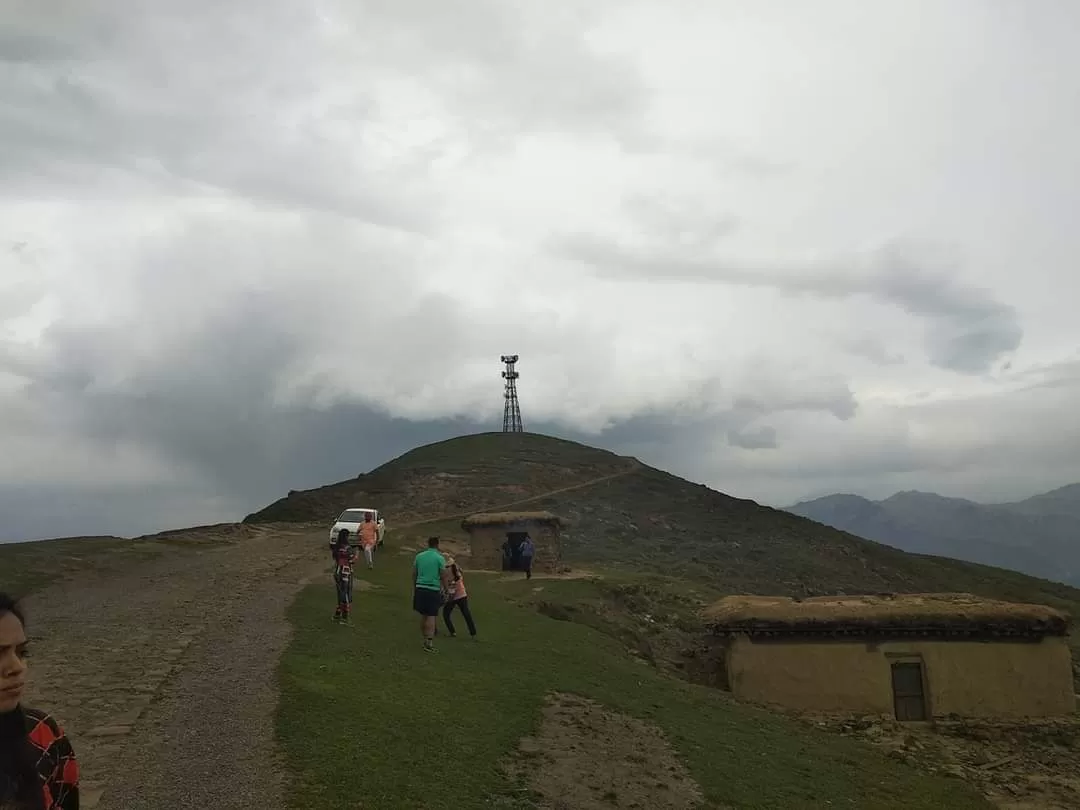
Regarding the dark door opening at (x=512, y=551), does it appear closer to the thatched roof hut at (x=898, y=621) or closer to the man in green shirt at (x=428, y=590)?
the thatched roof hut at (x=898, y=621)

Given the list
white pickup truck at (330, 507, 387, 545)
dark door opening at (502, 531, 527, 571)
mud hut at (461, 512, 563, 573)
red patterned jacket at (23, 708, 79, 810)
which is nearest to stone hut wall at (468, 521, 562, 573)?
mud hut at (461, 512, 563, 573)

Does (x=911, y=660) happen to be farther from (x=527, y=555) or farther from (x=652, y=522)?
(x=652, y=522)

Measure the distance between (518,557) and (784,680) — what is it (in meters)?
15.3

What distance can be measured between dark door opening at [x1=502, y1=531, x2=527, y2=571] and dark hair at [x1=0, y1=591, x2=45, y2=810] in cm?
3223

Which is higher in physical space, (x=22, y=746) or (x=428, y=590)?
(x=22, y=746)

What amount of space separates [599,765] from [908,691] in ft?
47.3

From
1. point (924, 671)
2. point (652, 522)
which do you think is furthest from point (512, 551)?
point (652, 522)

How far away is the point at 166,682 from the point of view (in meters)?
12.9

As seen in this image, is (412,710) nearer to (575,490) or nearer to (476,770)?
(476,770)

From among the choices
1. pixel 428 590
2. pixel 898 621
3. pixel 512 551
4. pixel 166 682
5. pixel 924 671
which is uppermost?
pixel 512 551

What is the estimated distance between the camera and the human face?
11.5 feet

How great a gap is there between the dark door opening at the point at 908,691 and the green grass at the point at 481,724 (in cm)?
543

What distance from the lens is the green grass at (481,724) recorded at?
9.84m

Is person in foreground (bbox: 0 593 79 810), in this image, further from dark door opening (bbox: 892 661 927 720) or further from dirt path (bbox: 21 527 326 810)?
dark door opening (bbox: 892 661 927 720)
